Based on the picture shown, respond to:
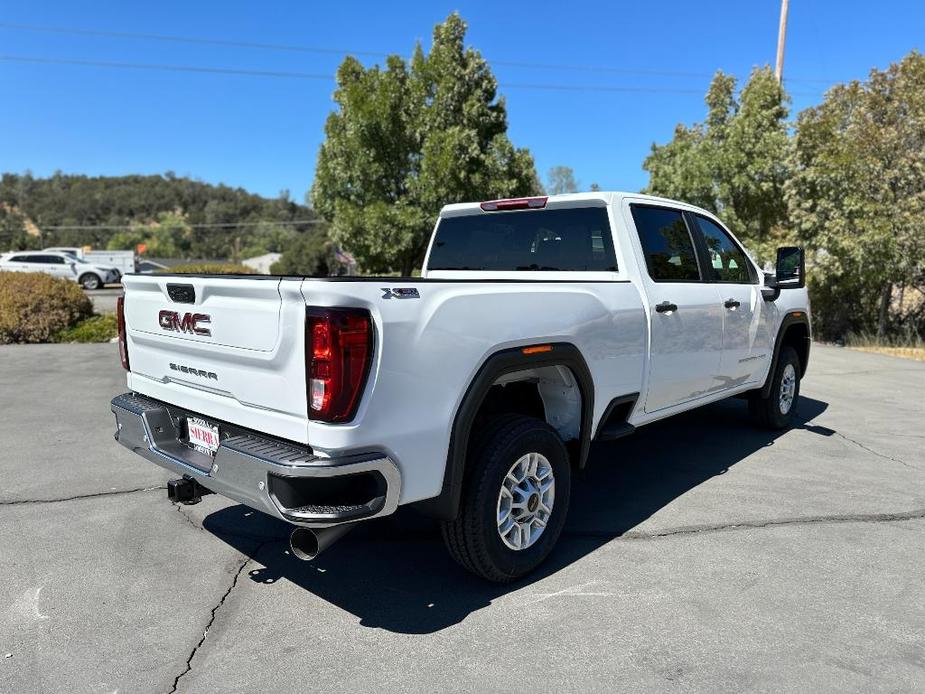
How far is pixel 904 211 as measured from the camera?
12891 millimetres

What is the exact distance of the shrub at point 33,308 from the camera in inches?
484

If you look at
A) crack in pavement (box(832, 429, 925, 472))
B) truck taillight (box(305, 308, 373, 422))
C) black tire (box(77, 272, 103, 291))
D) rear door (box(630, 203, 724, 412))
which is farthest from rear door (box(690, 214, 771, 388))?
black tire (box(77, 272, 103, 291))

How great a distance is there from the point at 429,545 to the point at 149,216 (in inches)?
4976

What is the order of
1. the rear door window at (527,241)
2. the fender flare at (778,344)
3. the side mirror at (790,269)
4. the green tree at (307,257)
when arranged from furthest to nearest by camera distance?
the green tree at (307,257) → the fender flare at (778,344) → the side mirror at (790,269) → the rear door window at (527,241)

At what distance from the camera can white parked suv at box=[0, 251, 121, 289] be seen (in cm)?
2942

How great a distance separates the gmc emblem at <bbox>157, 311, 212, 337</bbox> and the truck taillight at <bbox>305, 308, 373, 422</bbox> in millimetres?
741

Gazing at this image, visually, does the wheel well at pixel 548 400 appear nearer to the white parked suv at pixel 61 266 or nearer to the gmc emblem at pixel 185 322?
the gmc emblem at pixel 185 322

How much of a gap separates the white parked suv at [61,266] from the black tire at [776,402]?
3032cm

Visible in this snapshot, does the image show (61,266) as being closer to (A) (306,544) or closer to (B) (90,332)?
(B) (90,332)

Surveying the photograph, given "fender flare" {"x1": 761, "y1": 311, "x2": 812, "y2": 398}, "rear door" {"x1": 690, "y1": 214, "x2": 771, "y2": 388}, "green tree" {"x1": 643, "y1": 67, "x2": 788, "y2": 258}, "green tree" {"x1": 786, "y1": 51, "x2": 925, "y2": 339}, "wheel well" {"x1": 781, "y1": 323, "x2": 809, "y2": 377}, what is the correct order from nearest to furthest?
"rear door" {"x1": 690, "y1": 214, "x2": 771, "y2": 388}
"fender flare" {"x1": 761, "y1": 311, "x2": 812, "y2": 398}
"wheel well" {"x1": 781, "y1": 323, "x2": 809, "y2": 377}
"green tree" {"x1": 786, "y1": 51, "x2": 925, "y2": 339}
"green tree" {"x1": 643, "y1": 67, "x2": 788, "y2": 258}

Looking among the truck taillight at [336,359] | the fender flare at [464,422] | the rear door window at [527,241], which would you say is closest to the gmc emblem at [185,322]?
the truck taillight at [336,359]

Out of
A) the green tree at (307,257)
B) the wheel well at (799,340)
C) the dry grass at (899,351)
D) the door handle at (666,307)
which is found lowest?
the dry grass at (899,351)

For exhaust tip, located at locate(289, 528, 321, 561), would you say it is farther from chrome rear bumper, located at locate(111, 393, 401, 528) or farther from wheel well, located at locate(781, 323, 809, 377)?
wheel well, located at locate(781, 323, 809, 377)

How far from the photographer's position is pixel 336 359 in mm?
2568
